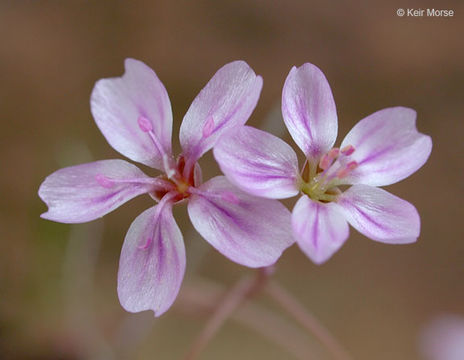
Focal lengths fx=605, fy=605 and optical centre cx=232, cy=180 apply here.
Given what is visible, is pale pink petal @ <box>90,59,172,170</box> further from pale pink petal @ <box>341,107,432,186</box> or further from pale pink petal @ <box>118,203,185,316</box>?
pale pink petal @ <box>341,107,432,186</box>

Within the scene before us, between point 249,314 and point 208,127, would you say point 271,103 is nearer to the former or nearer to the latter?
point 249,314

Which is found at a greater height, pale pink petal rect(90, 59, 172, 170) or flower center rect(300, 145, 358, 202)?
pale pink petal rect(90, 59, 172, 170)

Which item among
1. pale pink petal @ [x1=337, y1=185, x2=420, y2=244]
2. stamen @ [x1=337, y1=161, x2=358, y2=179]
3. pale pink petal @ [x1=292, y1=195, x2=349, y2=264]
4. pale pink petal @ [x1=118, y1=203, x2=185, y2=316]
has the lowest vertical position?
pale pink petal @ [x1=118, y1=203, x2=185, y2=316]

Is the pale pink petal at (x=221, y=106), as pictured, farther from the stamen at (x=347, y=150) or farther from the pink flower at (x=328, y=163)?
the stamen at (x=347, y=150)

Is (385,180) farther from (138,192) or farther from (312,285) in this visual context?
(312,285)

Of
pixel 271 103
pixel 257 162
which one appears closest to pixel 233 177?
pixel 257 162

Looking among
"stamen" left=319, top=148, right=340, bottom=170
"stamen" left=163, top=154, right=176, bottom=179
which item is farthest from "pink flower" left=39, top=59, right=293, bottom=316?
"stamen" left=319, top=148, right=340, bottom=170
